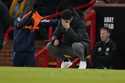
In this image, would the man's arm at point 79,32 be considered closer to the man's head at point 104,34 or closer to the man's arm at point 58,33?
the man's arm at point 58,33

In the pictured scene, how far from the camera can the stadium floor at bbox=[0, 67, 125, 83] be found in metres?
5.55

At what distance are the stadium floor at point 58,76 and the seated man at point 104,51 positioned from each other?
2.84m

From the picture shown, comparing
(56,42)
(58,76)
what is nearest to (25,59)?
(56,42)

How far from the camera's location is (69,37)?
345 inches

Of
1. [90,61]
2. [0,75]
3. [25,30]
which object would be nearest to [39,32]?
[25,30]

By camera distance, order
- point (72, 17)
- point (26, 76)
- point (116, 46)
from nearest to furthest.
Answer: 1. point (26, 76)
2. point (72, 17)
3. point (116, 46)

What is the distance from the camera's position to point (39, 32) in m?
9.48

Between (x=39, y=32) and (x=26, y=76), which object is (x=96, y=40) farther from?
(x=26, y=76)

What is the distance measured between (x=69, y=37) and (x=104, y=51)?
651mm

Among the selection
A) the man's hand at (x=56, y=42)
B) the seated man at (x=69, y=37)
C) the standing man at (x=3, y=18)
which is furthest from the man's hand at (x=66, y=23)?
the standing man at (x=3, y=18)

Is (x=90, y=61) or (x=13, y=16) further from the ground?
(x=13, y=16)

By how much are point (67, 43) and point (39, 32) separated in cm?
82

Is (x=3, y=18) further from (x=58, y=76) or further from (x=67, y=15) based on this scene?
(x=58, y=76)

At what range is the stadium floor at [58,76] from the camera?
5547 millimetres
